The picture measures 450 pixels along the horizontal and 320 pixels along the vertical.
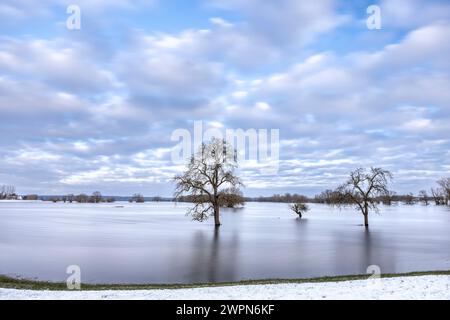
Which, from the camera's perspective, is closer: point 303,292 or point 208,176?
point 303,292

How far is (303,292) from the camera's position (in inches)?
457

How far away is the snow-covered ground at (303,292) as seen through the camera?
11.0 metres

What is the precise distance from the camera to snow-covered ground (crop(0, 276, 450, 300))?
36.1ft

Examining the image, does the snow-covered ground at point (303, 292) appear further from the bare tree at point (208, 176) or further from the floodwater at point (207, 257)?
the bare tree at point (208, 176)

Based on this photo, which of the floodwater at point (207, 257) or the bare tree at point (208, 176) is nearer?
the floodwater at point (207, 257)

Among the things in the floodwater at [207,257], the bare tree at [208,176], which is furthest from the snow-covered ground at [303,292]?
the bare tree at [208,176]

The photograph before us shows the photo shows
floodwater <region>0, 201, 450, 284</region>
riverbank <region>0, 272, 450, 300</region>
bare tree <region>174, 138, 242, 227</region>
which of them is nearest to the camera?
riverbank <region>0, 272, 450, 300</region>

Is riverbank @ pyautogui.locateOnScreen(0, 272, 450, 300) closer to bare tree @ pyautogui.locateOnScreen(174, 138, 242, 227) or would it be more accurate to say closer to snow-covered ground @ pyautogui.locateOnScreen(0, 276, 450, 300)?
snow-covered ground @ pyautogui.locateOnScreen(0, 276, 450, 300)

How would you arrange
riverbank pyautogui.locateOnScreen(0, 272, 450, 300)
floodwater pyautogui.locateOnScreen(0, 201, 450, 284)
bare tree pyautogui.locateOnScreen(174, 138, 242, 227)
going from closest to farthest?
riverbank pyautogui.locateOnScreen(0, 272, 450, 300) → floodwater pyautogui.locateOnScreen(0, 201, 450, 284) → bare tree pyautogui.locateOnScreen(174, 138, 242, 227)

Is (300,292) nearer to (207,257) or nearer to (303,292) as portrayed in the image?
(303,292)

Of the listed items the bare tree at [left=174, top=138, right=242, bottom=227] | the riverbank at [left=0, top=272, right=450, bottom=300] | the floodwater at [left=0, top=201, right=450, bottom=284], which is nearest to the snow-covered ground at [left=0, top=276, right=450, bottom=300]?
the riverbank at [left=0, top=272, right=450, bottom=300]

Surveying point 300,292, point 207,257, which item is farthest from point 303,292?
point 207,257

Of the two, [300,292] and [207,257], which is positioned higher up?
[300,292]
